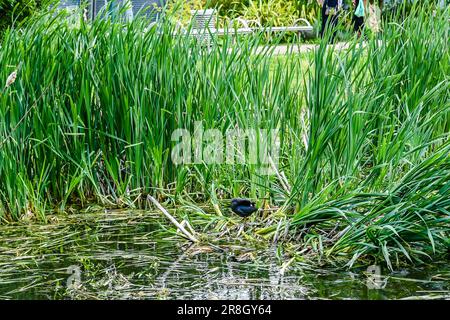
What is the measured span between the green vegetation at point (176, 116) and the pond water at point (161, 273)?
31 centimetres

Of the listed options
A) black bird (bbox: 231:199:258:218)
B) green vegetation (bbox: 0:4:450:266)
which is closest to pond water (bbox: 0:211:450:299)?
black bird (bbox: 231:199:258:218)

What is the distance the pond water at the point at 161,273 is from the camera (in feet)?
11.7

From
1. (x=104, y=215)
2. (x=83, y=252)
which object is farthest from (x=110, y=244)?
(x=104, y=215)

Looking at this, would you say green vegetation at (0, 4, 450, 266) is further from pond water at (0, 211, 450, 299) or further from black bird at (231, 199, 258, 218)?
pond water at (0, 211, 450, 299)

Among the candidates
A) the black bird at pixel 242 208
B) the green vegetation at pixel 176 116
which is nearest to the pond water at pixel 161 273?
the black bird at pixel 242 208

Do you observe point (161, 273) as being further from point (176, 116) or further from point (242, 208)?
point (176, 116)

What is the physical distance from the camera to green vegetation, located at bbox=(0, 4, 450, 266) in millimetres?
4434

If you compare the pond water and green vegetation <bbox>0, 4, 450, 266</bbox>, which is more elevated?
green vegetation <bbox>0, 4, 450, 266</bbox>

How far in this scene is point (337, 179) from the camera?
13.6 ft

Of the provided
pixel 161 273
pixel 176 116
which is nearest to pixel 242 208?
pixel 161 273

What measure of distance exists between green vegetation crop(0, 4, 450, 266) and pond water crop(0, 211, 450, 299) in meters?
0.31

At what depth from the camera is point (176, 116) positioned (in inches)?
199
